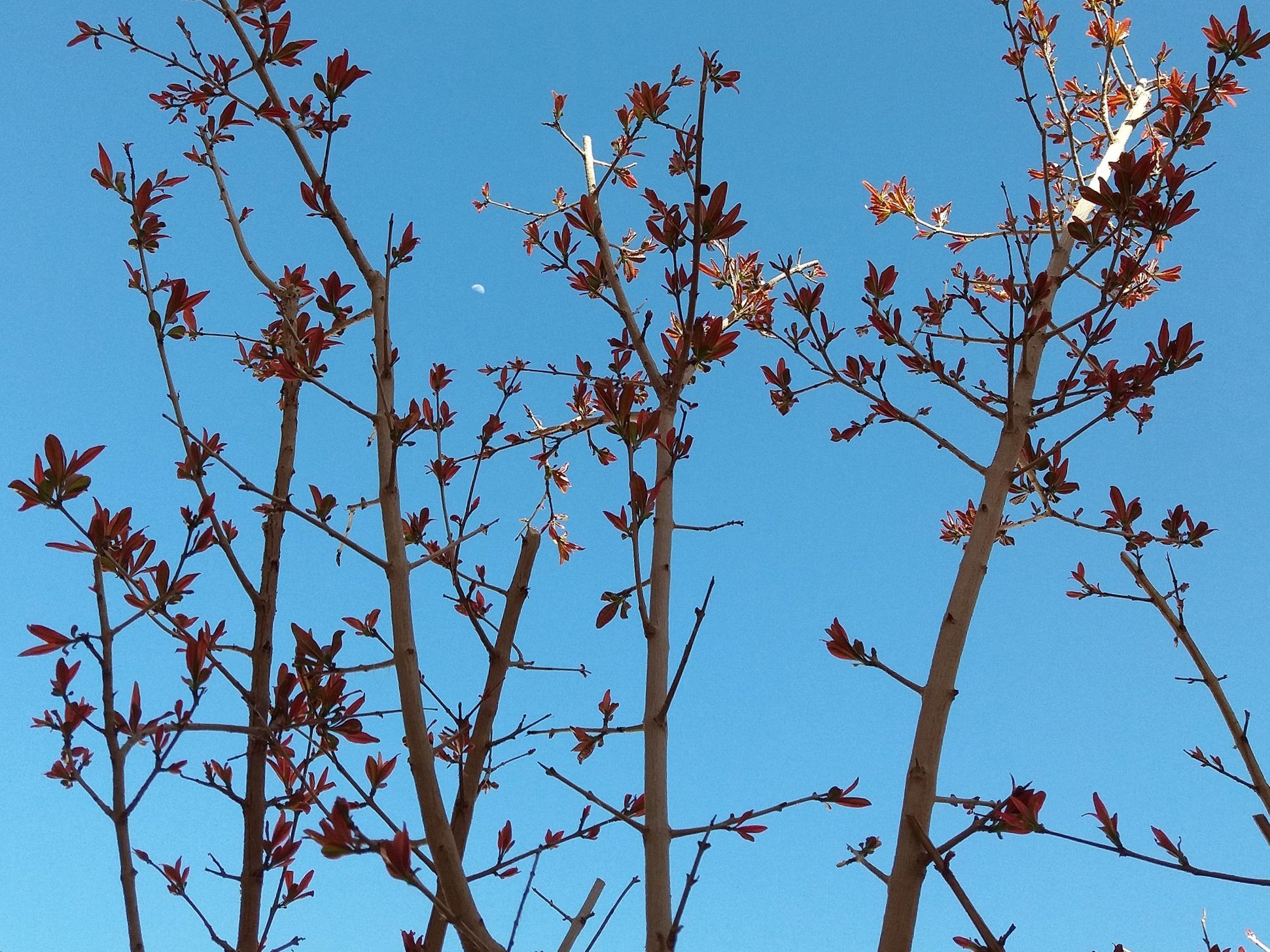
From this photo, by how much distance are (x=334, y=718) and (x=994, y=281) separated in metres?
2.35

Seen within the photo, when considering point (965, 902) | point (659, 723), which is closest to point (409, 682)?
point (659, 723)

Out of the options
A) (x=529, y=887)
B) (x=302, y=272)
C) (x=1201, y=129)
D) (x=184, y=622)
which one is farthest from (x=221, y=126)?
(x=1201, y=129)

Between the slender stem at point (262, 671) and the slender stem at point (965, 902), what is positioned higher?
the slender stem at point (262, 671)

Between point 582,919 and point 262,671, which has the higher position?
point 262,671

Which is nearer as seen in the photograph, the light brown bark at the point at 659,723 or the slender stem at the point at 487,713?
the light brown bark at the point at 659,723

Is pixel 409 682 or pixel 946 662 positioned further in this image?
pixel 946 662

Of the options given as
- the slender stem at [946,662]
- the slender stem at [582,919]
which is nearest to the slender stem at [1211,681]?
the slender stem at [946,662]

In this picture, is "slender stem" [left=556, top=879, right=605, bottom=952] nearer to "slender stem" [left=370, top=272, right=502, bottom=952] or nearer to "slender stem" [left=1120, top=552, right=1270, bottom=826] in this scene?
"slender stem" [left=370, top=272, right=502, bottom=952]

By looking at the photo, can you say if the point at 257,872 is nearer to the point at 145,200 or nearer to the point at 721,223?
the point at 145,200

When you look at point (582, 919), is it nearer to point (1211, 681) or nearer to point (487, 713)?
point (487, 713)

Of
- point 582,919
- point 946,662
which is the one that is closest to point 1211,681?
point 946,662

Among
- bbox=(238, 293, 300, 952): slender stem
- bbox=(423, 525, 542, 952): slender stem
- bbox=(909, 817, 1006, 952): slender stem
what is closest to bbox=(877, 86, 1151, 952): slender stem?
bbox=(909, 817, 1006, 952): slender stem

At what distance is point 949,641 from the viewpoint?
5.28 feet

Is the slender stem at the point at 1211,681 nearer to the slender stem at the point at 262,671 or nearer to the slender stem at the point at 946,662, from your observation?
the slender stem at the point at 946,662
